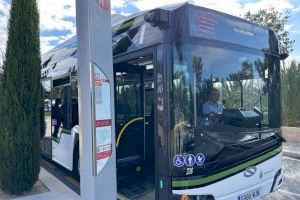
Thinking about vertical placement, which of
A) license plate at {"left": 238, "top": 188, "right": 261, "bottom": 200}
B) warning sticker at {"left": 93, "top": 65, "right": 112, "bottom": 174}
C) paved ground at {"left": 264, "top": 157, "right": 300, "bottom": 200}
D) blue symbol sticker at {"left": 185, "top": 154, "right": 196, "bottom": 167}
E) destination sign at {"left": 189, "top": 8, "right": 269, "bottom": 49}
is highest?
destination sign at {"left": 189, "top": 8, "right": 269, "bottom": 49}

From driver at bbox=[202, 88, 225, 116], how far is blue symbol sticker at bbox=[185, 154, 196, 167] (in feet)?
1.69

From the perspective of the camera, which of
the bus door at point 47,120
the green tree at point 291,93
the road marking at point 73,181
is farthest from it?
the green tree at point 291,93

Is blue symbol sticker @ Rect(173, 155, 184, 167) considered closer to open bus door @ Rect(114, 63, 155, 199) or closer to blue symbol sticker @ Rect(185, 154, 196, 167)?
blue symbol sticker @ Rect(185, 154, 196, 167)

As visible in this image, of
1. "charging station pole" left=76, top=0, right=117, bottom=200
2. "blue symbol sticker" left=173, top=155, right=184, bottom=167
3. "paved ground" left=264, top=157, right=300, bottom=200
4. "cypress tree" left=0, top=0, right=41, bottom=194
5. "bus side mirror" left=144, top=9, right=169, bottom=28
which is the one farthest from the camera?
"paved ground" left=264, top=157, right=300, bottom=200

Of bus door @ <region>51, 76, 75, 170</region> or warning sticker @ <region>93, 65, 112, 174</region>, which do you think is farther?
bus door @ <region>51, 76, 75, 170</region>

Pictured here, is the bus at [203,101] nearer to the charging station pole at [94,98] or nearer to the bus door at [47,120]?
the charging station pole at [94,98]

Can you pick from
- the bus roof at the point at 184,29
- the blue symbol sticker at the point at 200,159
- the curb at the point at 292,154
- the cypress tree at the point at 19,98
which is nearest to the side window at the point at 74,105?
the cypress tree at the point at 19,98

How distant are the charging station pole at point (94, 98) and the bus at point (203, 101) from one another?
61 cm

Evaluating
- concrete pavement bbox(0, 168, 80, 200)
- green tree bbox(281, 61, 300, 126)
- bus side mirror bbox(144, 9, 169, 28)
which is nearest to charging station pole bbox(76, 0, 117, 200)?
bus side mirror bbox(144, 9, 169, 28)

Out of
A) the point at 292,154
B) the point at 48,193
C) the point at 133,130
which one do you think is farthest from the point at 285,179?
the point at 48,193

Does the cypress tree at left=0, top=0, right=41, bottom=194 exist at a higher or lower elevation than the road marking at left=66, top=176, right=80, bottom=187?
higher

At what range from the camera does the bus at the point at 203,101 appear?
3520 mm

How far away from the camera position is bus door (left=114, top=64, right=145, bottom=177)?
5.30 meters

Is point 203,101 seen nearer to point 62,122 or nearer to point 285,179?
point 62,122
